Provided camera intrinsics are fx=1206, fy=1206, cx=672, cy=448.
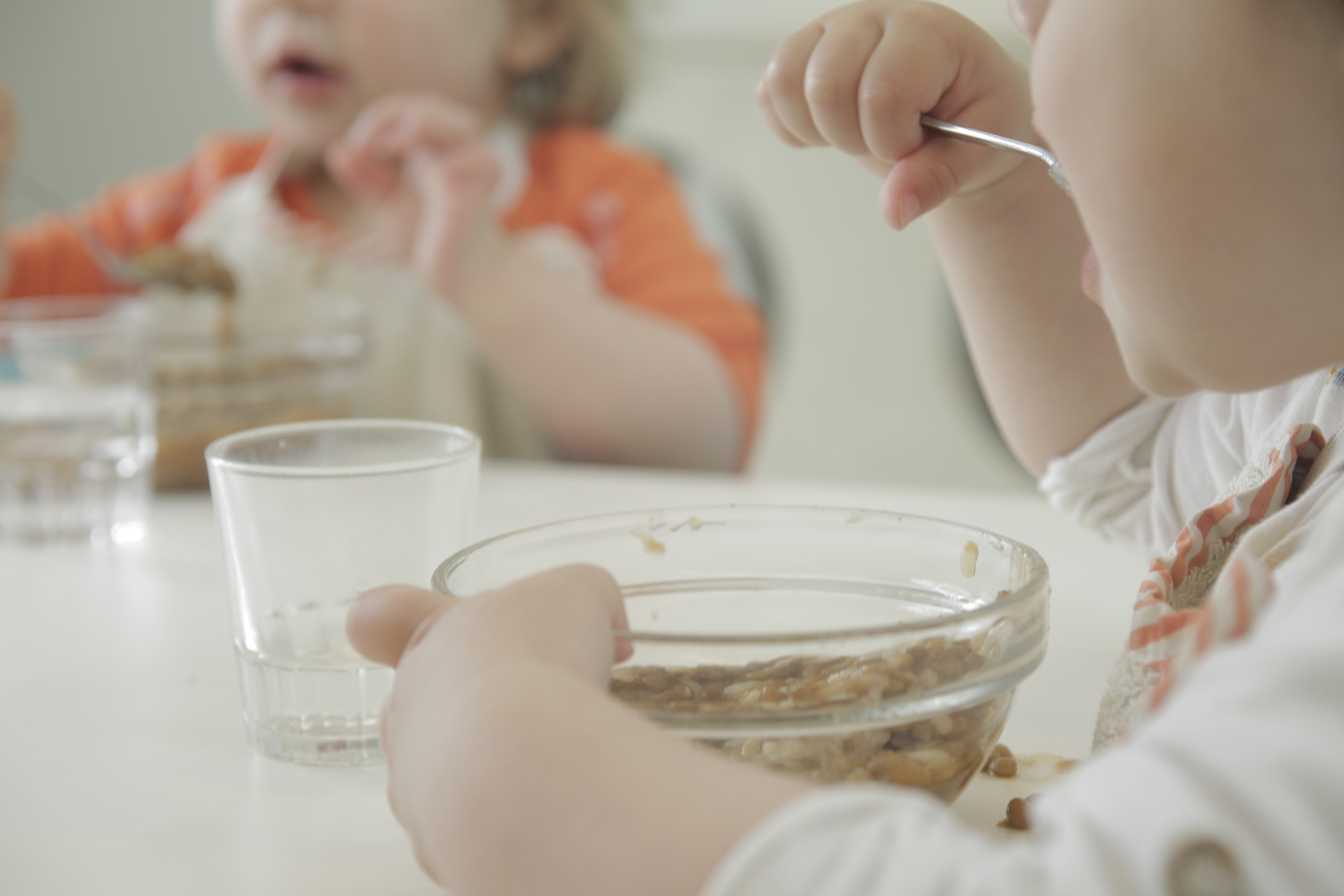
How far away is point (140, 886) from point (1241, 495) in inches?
12.8

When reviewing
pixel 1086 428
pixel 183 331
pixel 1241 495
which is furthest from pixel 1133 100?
pixel 183 331

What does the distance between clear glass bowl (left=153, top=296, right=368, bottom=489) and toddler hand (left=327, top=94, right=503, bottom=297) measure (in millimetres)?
194

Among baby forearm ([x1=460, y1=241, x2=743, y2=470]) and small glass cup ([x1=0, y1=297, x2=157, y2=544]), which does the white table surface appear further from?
baby forearm ([x1=460, y1=241, x2=743, y2=470])

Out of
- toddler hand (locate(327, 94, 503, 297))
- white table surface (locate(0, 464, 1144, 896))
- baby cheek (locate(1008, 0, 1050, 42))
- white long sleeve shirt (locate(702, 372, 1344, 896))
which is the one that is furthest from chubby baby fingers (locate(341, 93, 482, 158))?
white long sleeve shirt (locate(702, 372, 1344, 896))

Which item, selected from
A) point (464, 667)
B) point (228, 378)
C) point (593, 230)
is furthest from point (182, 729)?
point (593, 230)

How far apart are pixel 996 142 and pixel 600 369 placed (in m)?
0.83

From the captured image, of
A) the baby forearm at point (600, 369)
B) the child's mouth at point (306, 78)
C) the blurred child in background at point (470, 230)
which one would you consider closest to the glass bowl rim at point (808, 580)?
the blurred child in background at point (470, 230)

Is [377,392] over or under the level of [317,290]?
under

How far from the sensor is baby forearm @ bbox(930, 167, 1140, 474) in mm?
477

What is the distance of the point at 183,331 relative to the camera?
0.94 metres

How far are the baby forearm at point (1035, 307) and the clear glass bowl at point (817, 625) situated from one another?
143mm

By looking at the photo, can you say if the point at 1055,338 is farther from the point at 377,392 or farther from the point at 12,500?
the point at 377,392

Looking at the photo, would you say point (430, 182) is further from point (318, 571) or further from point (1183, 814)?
point (1183, 814)

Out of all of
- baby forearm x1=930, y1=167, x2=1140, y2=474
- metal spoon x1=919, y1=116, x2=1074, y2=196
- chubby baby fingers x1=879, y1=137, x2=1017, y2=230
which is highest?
metal spoon x1=919, y1=116, x2=1074, y2=196
